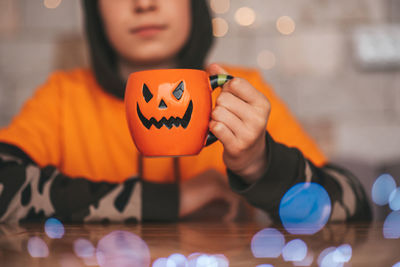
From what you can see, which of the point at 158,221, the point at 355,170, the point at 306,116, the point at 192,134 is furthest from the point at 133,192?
the point at 306,116

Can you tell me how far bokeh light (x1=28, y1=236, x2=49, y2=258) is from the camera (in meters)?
0.38

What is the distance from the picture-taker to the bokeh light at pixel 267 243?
0.39 meters

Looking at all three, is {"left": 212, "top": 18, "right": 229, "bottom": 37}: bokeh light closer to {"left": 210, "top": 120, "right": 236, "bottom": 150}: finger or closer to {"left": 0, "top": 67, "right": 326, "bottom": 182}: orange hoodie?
{"left": 0, "top": 67, "right": 326, "bottom": 182}: orange hoodie

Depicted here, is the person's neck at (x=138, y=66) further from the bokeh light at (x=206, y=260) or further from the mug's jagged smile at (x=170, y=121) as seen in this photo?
the bokeh light at (x=206, y=260)

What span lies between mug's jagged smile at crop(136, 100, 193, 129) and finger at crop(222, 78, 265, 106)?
7 cm

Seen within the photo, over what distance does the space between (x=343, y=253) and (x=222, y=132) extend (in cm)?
26

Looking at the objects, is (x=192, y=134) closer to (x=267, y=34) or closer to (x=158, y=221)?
(x=158, y=221)

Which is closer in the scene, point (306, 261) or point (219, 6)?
point (306, 261)

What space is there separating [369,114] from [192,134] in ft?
4.17

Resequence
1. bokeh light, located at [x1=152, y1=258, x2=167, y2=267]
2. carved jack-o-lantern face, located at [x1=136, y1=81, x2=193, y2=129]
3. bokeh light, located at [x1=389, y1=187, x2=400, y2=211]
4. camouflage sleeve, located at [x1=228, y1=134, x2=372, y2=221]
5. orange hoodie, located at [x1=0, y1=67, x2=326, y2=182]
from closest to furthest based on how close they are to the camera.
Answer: bokeh light, located at [x1=152, y1=258, x2=167, y2=267], carved jack-o-lantern face, located at [x1=136, y1=81, x2=193, y2=129], camouflage sleeve, located at [x1=228, y1=134, x2=372, y2=221], orange hoodie, located at [x1=0, y1=67, x2=326, y2=182], bokeh light, located at [x1=389, y1=187, x2=400, y2=211]

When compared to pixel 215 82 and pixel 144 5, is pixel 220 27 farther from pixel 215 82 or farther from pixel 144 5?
pixel 215 82

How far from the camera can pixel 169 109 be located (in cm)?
55

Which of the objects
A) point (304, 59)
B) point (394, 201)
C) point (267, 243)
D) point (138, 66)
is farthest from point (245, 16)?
point (267, 243)

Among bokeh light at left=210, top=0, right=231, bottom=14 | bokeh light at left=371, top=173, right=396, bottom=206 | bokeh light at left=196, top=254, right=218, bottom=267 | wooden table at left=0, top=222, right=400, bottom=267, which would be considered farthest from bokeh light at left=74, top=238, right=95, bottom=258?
bokeh light at left=210, top=0, right=231, bottom=14
